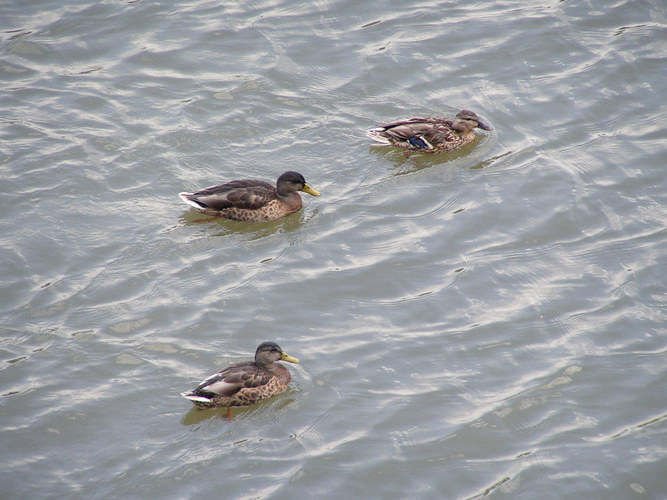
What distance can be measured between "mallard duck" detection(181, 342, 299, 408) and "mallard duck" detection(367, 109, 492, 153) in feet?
14.0

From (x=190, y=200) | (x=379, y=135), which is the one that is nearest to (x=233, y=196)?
(x=190, y=200)

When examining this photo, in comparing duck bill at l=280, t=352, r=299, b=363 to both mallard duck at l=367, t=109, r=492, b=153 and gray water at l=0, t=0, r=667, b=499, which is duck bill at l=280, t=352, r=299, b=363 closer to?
gray water at l=0, t=0, r=667, b=499

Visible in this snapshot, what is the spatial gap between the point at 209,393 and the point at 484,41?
27.4 feet

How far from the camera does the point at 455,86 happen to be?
12.0 meters

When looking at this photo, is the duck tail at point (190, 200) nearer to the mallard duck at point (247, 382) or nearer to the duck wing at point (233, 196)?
the duck wing at point (233, 196)

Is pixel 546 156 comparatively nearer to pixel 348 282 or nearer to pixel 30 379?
pixel 348 282

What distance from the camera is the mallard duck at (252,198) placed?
31.7ft

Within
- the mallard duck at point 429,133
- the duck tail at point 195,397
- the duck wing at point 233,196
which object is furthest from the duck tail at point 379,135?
the duck tail at point 195,397

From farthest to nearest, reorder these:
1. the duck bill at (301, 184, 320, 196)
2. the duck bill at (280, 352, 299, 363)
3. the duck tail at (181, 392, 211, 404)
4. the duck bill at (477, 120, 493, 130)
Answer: the duck bill at (477, 120, 493, 130) → the duck bill at (301, 184, 320, 196) → the duck bill at (280, 352, 299, 363) → the duck tail at (181, 392, 211, 404)

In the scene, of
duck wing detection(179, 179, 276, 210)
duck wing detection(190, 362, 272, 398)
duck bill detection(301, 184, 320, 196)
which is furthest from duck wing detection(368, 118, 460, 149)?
duck wing detection(190, 362, 272, 398)

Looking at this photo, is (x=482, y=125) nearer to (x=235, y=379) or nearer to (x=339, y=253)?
(x=339, y=253)

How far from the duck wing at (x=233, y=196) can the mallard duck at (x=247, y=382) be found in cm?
279

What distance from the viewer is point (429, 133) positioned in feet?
35.3

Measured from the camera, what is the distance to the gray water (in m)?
6.79
